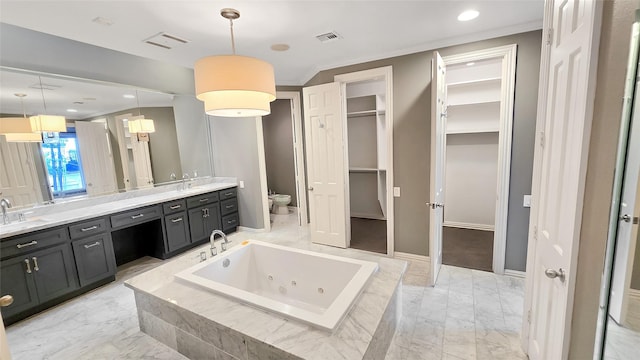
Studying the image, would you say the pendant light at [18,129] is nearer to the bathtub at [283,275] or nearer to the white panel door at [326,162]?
the bathtub at [283,275]

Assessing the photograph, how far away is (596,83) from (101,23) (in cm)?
325

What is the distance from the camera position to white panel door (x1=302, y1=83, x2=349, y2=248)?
344 centimetres

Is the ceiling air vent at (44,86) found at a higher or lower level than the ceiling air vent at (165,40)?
A: lower

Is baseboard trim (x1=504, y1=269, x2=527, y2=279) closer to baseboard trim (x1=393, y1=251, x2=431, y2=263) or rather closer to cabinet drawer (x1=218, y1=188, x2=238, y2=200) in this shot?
baseboard trim (x1=393, y1=251, x2=431, y2=263)

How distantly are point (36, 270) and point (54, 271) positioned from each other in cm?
14

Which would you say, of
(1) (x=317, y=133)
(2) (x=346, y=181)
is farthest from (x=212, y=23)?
(2) (x=346, y=181)

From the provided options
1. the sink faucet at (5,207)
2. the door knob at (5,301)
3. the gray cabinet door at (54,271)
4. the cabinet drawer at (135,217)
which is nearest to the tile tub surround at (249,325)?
the door knob at (5,301)

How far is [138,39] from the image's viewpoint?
252 centimetres

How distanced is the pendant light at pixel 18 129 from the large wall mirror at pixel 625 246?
432 centimetres

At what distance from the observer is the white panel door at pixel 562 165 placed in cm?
102

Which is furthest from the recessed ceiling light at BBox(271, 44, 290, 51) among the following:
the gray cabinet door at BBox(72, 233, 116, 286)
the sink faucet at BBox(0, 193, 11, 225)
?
the sink faucet at BBox(0, 193, 11, 225)

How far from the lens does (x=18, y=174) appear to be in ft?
8.48

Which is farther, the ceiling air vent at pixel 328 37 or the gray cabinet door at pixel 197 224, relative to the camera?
the gray cabinet door at pixel 197 224

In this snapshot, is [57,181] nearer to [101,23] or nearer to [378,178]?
[101,23]
